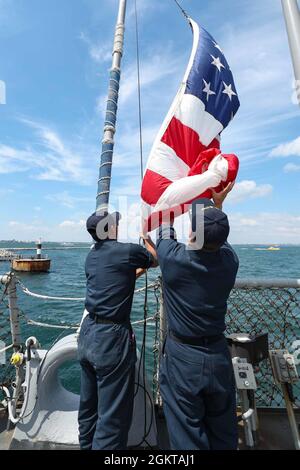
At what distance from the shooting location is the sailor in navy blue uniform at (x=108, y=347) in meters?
2.07

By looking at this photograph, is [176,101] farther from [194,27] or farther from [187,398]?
[187,398]

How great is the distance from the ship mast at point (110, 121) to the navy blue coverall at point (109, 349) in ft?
3.00

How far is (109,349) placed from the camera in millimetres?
A: 2096

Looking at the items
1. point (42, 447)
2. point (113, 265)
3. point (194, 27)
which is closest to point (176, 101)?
point (194, 27)

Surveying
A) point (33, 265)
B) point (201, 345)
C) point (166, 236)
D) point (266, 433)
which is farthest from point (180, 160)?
point (33, 265)

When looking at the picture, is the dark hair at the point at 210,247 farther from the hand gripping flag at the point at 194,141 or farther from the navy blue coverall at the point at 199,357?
the hand gripping flag at the point at 194,141

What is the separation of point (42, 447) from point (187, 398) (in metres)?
1.72

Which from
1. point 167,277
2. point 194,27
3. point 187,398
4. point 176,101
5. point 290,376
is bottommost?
point 290,376

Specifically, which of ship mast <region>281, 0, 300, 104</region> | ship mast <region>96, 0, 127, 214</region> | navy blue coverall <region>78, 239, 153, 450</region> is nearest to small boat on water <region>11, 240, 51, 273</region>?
ship mast <region>96, 0, 127, 214</region>

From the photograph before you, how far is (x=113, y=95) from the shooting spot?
352 centimetres

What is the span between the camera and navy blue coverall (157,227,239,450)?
1.73m

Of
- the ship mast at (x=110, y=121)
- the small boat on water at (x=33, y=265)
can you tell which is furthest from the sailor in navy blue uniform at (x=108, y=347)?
the small boat on water at (x=33, y=265)

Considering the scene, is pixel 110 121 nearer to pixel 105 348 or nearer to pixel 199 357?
pixel 105 348
